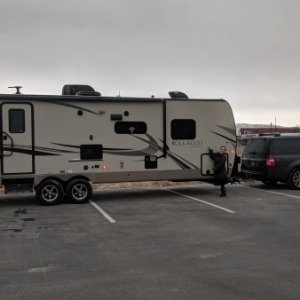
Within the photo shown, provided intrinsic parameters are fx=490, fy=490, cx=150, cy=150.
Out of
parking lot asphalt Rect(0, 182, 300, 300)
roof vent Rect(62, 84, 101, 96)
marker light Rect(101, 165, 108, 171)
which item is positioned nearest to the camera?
parking lot asphalt Rect(0, 182, 300, 300)

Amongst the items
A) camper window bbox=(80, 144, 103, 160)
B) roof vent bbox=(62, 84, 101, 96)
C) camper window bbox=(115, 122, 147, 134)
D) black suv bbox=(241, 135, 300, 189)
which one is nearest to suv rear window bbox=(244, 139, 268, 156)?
black suv bbox=(241, 135, 300, 189)

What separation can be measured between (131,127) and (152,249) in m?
6.54

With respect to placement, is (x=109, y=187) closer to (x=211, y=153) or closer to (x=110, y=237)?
(x=211, y=153)

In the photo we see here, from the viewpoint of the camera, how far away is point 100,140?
1371cm

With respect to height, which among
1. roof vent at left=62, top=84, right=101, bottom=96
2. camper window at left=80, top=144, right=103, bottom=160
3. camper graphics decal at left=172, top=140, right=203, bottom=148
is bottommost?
camper window at left=80, top=144, right=103, bottom=160

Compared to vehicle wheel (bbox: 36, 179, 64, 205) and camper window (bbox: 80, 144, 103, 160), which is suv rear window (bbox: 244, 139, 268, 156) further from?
vehicle wheel (bbox: 36, 179, 64, 205)

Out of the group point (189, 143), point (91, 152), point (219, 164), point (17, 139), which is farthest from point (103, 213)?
point (219, 164)

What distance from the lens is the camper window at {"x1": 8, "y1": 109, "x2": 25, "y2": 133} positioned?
12.8 meters

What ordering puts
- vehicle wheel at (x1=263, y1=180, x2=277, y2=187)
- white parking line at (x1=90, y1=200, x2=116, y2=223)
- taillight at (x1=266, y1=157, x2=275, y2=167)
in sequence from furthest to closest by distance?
1. vehicle wheel at (x1=263, y1=180, x2=277, y2=187)
2. taillight at (x1=266, y1=157, x2=275, y2=167)
3. white parking line at (x1=90, y1=200, x2=116, y2=223)

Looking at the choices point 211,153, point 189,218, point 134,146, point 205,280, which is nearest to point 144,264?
point 205,280

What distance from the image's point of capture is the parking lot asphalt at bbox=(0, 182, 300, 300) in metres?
5.94

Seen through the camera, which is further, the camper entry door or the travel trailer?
the travel trailer

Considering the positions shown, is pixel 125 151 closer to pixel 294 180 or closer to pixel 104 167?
pixel 104 167

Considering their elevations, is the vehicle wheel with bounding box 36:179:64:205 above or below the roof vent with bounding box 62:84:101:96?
below
